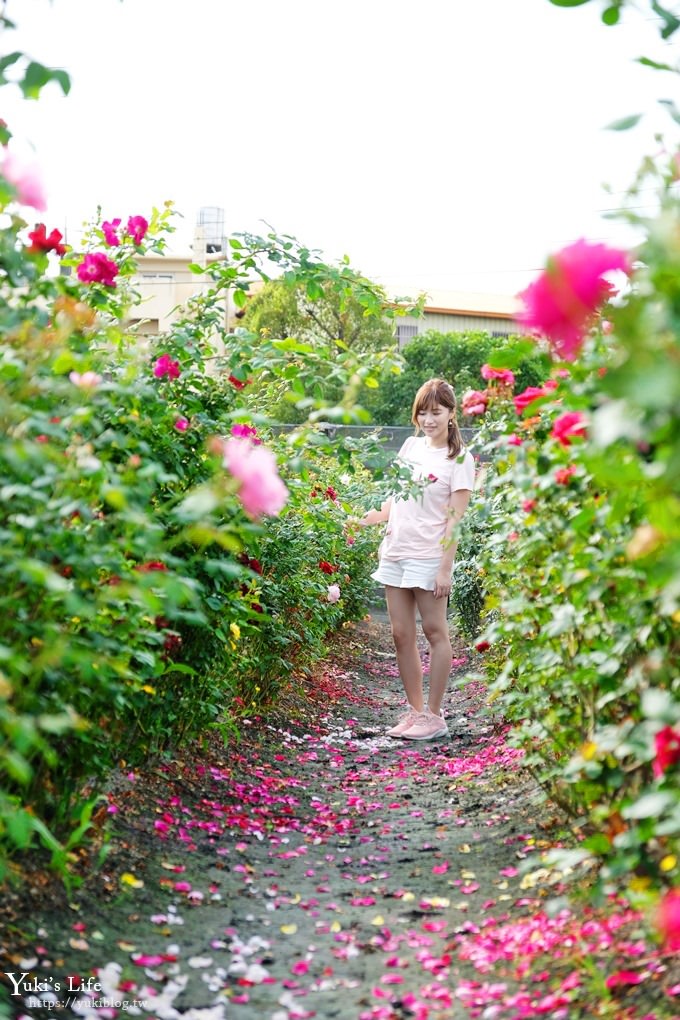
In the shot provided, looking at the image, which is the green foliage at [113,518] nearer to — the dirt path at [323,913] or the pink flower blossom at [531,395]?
the dirt path at [323,913]

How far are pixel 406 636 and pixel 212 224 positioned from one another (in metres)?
31.1

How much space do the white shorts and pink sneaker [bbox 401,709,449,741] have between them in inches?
23.6

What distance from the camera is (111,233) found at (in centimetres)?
322

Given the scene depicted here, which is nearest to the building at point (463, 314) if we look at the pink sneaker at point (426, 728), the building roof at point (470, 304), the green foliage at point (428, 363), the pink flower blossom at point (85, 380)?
the building roof at point (470, 304)

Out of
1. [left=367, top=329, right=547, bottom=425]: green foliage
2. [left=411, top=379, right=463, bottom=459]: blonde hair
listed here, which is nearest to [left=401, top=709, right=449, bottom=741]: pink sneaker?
[left=411, top=379, right=463, bottom=459]: blonde hair

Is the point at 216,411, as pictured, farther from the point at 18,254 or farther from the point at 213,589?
the point at 18,254

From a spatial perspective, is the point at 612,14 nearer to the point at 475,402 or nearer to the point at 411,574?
the point at 475,402

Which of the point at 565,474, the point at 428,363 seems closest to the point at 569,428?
the point at 565,474

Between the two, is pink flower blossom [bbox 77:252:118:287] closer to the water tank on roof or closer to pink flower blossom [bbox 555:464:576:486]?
pink flower blossom [bbox 555:464:576:486]

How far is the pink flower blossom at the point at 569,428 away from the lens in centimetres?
234

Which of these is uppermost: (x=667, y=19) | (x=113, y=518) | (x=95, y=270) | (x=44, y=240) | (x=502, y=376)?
(x=667, y=19)

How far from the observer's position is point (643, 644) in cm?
218

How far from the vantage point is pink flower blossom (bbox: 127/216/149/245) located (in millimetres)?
3252

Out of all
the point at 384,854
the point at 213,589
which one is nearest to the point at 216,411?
the point at 213,589
